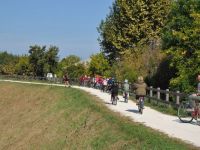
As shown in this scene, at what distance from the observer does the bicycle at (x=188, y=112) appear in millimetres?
19312

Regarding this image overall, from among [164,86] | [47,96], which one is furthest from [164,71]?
[47,96]

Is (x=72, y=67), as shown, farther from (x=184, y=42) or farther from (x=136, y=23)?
(x=184, y=42)

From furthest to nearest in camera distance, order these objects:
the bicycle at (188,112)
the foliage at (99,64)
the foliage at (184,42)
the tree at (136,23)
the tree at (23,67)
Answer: the tree at (23,67) → the foliage at (99,64) → the tree at (136,23) → the foliage at (184,42) → the bicycle at (188,112)

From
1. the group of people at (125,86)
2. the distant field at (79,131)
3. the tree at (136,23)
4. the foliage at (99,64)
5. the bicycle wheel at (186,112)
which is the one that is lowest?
the distant field at (79,131)

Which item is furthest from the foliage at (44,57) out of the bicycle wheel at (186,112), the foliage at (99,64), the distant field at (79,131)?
the bicycle wheel at (186,112)

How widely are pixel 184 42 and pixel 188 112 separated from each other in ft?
78.9

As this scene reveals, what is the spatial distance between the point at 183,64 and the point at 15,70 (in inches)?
2804

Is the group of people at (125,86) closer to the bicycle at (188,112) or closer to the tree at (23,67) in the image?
the bicycle at (188,112)

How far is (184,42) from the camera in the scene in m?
43.2

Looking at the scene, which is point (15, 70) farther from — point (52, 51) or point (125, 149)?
point (125, 149)

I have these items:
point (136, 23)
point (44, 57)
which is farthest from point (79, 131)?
point (44, 57)

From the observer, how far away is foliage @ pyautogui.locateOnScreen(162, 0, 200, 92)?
38219 millimetres

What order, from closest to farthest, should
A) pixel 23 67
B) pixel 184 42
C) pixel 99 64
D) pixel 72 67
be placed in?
1. pixel 184 42
2. pixel 99 64
3. pixel 72 67
4. pixel 23 67

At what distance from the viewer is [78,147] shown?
2025cm
